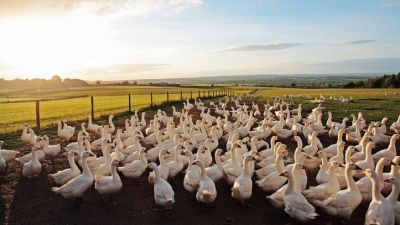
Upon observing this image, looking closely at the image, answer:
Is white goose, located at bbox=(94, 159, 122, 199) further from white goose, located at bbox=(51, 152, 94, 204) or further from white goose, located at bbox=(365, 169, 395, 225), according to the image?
white goose, located at bbox=(365, 169, 395, 225)

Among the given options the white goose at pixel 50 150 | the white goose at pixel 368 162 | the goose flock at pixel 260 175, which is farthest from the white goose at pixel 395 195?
the white goose at pixel 50 150

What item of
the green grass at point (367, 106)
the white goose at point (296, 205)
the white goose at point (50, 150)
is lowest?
the white goose at point (296, 205)

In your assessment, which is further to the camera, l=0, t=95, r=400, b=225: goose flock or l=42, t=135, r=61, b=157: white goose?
l=42, t=135, r=61, b=157: white goose

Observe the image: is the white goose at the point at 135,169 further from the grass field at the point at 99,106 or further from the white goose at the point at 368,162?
the grass field at the point at 99,106

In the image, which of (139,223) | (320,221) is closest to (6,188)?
(139,223)

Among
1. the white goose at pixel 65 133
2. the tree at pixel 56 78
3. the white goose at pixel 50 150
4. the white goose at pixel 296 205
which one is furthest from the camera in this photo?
the tree at pixel 56 78

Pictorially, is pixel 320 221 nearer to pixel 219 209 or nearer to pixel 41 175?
pixel 219 209

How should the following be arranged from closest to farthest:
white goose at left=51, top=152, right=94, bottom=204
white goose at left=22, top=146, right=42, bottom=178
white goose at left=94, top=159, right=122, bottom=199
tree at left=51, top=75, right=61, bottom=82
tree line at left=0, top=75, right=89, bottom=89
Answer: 1. white goose at left=51, top=152, right=94, bottom=204
2. white goose at left=94, top=159, right=122, bottom=199
3. white goose at left=22, top=146, right=42, bottom=178
4. tree line at left=0, top=75, right=89, bottom=89
5. tree at left=51, top=75, right=61, bottom=82

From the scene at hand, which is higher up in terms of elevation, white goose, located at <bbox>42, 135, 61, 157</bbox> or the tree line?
the tree line

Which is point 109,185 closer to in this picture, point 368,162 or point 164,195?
point 164,195

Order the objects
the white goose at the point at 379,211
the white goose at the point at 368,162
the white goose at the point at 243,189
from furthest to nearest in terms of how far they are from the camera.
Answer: the white goose at the point at 368,162
the white goose at the point at 243,189
the white goose at the point at 379,211

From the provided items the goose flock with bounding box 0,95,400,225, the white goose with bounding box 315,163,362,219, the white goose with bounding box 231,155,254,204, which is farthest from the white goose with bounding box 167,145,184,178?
the white goose with bounding box 315,163,362,219

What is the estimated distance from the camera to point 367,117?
24953 millimetres

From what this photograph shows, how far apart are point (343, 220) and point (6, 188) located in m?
8.62
